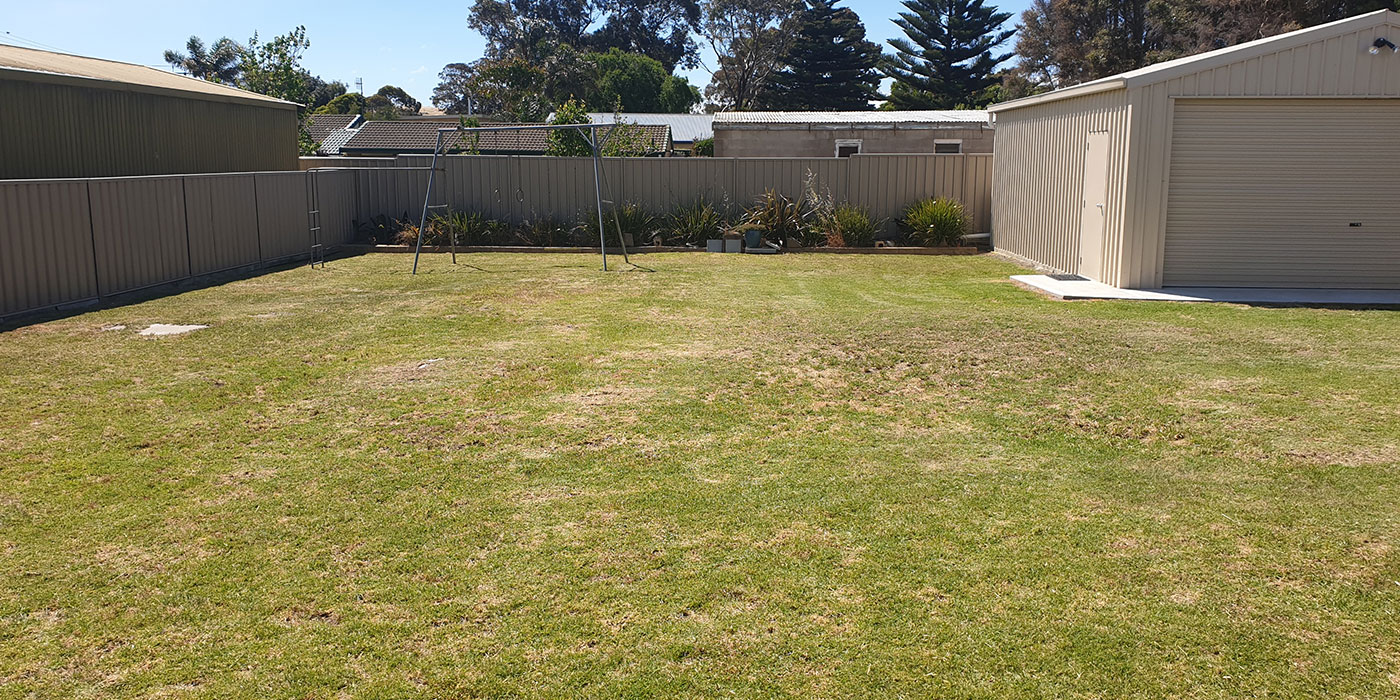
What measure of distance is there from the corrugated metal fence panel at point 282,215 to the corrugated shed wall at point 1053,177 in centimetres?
1176

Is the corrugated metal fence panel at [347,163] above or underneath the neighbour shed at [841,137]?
underneath

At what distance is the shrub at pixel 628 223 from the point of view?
18.8 metres

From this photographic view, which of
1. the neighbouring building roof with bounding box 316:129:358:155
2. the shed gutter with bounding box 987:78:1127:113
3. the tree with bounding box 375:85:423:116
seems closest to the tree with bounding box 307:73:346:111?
the tree with bounding box 375:85:423:116

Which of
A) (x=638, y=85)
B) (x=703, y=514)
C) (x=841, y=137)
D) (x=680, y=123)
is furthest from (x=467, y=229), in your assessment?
(x=638, y=85)

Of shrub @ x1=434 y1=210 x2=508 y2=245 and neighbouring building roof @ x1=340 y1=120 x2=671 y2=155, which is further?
neighbouring building roof @ x1=340 y1=120 x2=671 y2=155

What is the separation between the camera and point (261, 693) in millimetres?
3422

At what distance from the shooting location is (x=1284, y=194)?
12625 millimetres

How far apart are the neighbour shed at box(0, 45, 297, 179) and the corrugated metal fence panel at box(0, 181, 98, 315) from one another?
7.90 ft

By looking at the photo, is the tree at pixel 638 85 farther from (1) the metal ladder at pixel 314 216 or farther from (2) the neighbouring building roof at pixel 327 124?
(1) the metal ladder at pixel 314 216

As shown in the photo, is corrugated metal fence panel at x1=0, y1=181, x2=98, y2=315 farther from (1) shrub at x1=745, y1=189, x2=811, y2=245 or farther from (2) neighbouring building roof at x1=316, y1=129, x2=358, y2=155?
(2) neighbouring building roof at x1=316, y1=129, x2=358, y2=155

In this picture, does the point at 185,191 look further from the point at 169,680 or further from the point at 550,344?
the point at 169,680

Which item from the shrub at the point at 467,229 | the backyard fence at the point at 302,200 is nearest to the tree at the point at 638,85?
the backyard fence at the point at 302,200

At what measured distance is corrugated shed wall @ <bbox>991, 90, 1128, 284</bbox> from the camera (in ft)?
41.8

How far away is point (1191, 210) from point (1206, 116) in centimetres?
113
